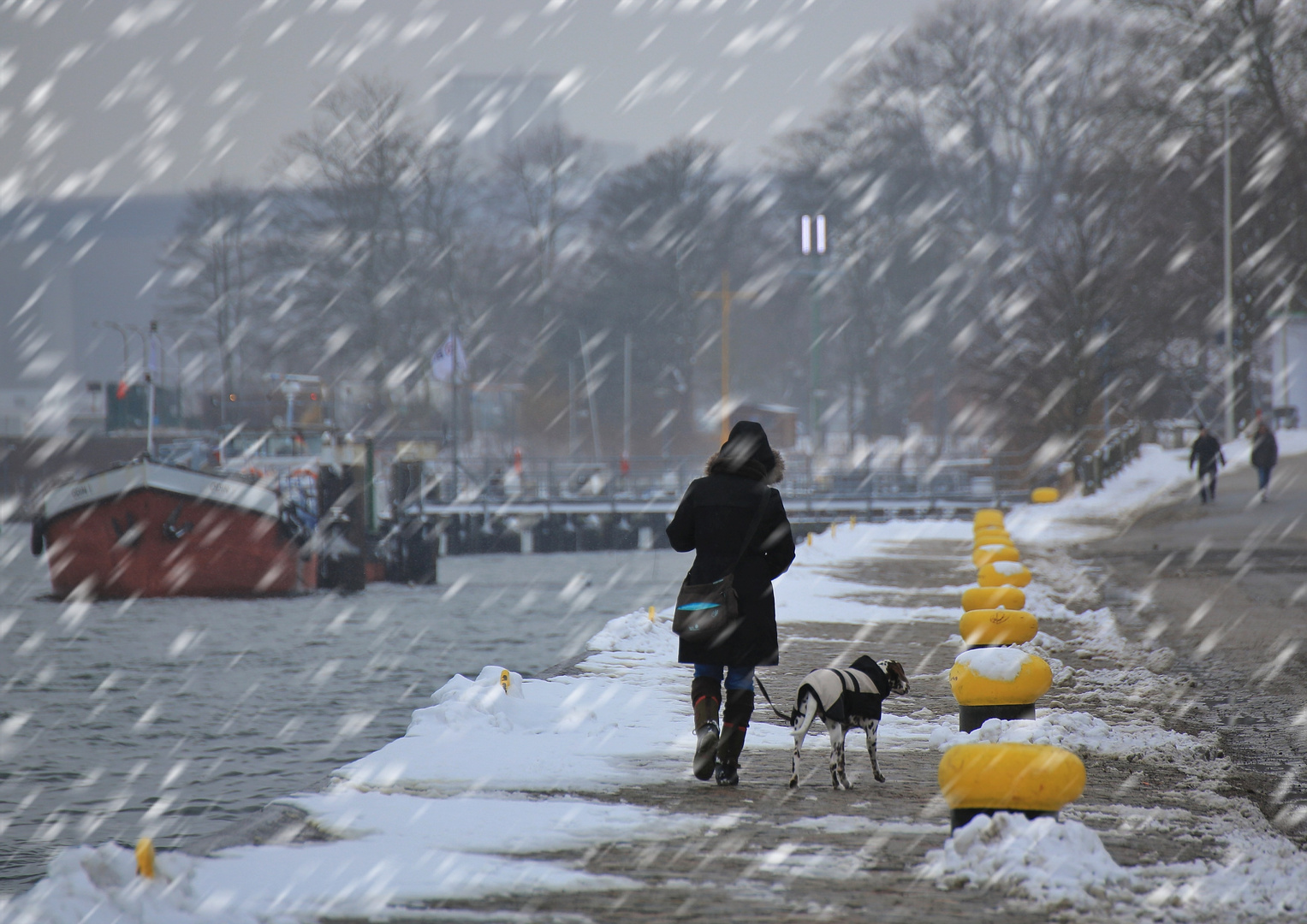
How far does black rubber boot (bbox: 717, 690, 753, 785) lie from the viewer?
265 inches

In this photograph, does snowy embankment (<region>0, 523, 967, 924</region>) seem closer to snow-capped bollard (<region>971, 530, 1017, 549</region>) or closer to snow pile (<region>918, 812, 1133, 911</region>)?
snow pile (<region>918, 812, 1133, 911</region>)

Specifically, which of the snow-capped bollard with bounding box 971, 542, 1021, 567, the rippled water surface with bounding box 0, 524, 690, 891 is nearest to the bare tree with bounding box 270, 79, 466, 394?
the rippled water surface with bounding box 0, 524, 690, 891

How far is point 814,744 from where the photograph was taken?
802cm

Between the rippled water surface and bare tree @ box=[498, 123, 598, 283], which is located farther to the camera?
bare tree @ box=[498, 123, 598, 283]

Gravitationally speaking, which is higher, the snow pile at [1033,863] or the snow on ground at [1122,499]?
the snow pile at [1033,863]

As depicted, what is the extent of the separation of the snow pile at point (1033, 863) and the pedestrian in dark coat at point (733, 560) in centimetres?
159

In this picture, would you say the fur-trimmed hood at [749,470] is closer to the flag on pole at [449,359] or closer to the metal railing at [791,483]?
the metal railing at [791,483]

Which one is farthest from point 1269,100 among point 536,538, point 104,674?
point 104,674

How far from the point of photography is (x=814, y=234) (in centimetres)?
4972

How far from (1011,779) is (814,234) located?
4566 centimetres

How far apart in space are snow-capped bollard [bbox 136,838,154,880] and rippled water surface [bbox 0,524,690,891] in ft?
6.38

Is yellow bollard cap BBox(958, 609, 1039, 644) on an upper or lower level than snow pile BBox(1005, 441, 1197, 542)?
upper

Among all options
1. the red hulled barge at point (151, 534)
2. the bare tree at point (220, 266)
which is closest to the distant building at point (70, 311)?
the bare tree at point (220, 266)

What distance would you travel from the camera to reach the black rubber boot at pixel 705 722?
22.2ft
